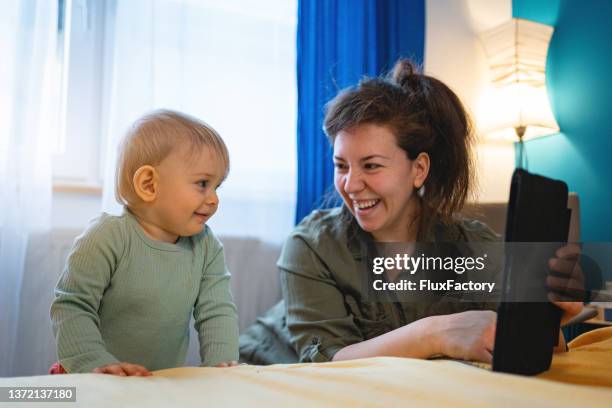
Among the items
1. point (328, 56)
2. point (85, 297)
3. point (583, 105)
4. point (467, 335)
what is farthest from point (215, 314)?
point (583, 105)

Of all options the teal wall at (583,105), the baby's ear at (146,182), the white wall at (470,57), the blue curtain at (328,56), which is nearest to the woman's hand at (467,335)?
the baby's ear at (146,182)

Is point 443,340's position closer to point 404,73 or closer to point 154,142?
point 154,142

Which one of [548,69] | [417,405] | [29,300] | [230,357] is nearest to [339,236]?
[230,357]

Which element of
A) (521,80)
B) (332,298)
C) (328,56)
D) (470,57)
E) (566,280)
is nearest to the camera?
(566,280)

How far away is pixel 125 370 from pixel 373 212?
72 centimetres

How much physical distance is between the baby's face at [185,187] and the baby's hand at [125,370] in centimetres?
33

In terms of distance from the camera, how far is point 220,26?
203 cm

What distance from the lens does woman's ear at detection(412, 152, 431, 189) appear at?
1386mm

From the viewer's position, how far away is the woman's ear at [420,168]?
1.39 meters

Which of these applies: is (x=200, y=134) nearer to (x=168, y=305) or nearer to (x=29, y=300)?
(x=168, y=305)

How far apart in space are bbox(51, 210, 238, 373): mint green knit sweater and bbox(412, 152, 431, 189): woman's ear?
572 millimetres

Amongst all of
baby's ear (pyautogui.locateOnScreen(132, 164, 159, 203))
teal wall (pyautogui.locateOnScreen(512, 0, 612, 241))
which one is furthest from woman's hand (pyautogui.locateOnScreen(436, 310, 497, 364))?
teal wall (pyautogui.locateOnScreen(512, 0, 612, 241))

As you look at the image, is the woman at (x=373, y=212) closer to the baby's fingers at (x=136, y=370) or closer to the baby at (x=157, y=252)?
the baby at (x=157, y=252)

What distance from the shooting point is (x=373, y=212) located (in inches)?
51.8
